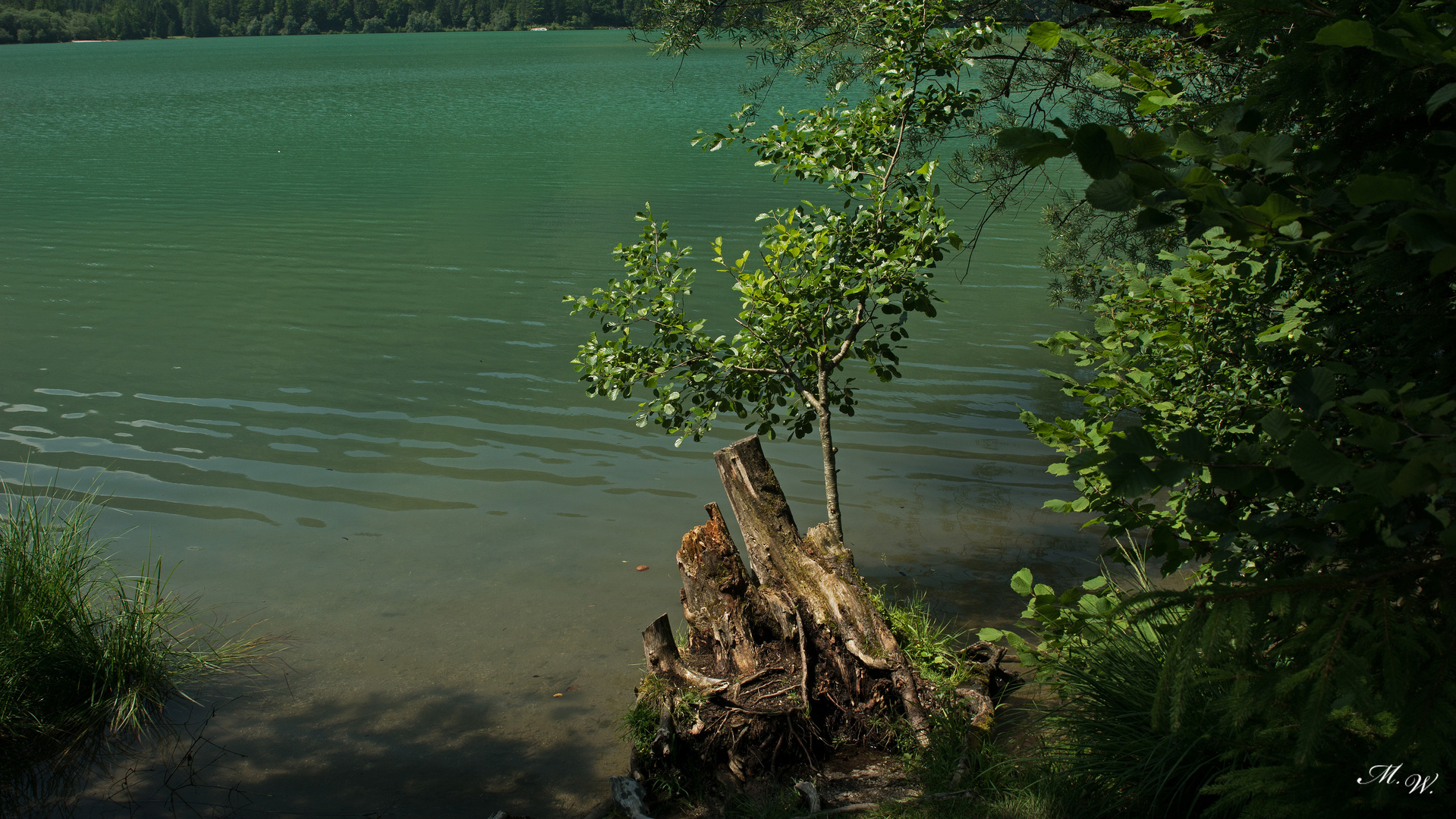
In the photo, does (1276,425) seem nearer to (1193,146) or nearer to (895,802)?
(1193,146)

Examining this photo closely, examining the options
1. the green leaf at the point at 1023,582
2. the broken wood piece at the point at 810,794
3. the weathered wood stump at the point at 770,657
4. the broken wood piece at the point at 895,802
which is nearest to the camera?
the green leaf at the point at 1023,582

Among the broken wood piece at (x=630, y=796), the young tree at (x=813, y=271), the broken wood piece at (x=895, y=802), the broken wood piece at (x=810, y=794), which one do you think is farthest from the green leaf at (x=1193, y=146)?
the broken wood piece at (x=630, y=796)

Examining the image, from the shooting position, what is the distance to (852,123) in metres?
5.57

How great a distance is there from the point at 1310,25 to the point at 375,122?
38.1 m

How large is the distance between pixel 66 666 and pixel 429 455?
392 cm

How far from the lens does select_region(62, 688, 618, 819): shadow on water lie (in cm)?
473

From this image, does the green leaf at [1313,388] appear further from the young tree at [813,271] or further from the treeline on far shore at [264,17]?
the treeline on far shore at [264,17]

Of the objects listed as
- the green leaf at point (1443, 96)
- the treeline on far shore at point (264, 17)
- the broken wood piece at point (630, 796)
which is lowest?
the broken wood piece at point (630, 796)

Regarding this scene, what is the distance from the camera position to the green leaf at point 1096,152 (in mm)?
1565

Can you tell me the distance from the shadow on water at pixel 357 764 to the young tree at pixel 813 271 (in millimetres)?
1953

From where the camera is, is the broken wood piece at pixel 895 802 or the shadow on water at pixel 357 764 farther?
the shadow on water at pixel 357 764

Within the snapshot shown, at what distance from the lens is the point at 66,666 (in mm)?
5238

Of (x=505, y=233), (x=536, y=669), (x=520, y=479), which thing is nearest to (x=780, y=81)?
(x=505, y=233)

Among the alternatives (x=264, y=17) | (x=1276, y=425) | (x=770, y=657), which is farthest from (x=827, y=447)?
(x=264, y=17)
